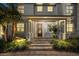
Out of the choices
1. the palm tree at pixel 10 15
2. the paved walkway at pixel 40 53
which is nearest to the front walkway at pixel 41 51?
the paved walkway at pixel 40 53

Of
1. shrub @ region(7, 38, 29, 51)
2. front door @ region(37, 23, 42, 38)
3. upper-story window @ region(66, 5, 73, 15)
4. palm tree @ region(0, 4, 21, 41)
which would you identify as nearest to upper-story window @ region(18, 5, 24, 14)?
palm tree @ region(0, 4, 21, 41)

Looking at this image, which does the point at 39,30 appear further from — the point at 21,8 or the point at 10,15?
the point at 10,15

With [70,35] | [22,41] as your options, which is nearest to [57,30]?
[70,35]

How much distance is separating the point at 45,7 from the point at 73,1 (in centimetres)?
83

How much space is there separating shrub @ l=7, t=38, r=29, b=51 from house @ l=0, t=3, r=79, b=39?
6.9 inches

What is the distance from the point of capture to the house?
9.74 metres

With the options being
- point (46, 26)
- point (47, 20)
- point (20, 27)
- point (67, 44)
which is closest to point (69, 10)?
point (47, 20)

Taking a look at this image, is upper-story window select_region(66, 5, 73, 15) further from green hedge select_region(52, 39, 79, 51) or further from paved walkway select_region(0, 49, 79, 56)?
paved walkway select_region(0, 49, 79, 56)

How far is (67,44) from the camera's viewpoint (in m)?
9.80

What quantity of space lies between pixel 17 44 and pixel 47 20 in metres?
1.11

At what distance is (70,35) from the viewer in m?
9.81

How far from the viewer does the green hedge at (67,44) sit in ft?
32.1

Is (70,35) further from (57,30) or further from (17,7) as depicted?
(17,7)

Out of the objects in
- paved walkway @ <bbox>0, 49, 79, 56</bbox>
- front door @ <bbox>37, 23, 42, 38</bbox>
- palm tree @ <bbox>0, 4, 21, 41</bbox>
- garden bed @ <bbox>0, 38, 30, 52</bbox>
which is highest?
palm tree @ <bbox>0, 4, 21, 41</bbox>
